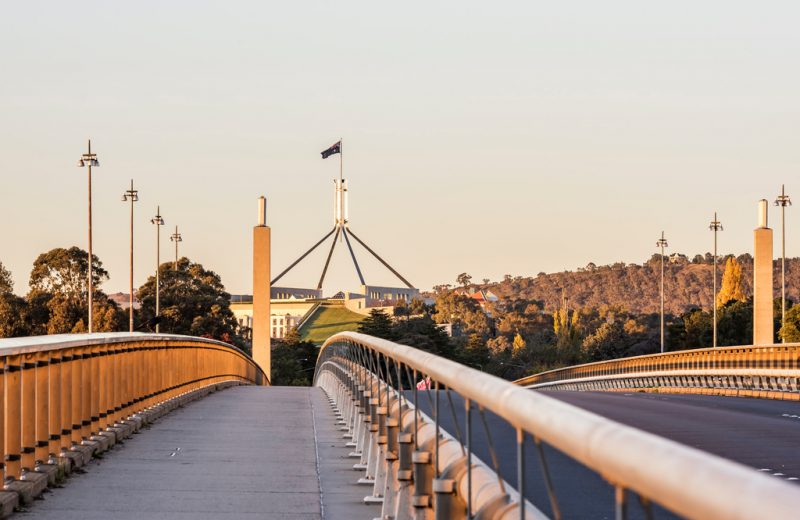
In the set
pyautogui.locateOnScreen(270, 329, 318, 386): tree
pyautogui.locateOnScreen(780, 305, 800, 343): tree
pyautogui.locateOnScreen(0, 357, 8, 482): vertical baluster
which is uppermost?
pyautogui.locateOnScreen(0, 357, 8, 482): vertical baluster

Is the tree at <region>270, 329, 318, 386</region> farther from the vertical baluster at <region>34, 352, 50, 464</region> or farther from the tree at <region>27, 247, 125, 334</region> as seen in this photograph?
the vertical baluster at <region>34, 352, 50, 464</region>

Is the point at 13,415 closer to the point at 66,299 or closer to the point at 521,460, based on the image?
the point at 521,460

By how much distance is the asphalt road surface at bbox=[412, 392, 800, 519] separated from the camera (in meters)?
6.63

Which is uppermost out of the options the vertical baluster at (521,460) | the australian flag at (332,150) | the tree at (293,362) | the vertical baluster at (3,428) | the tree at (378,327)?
the australian flag at (332,150)

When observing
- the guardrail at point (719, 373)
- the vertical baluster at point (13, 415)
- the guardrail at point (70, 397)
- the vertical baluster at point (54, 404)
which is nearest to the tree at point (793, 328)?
the guardrail at point (719, 373)

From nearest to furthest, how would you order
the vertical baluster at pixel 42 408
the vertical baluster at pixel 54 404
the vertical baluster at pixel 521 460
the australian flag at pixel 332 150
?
the vertical baluster at pixel 521 460
the vertical baluster at pixel 42 408
the vertical baluster at pixel 54 404
the australian flag at pixel 332 150

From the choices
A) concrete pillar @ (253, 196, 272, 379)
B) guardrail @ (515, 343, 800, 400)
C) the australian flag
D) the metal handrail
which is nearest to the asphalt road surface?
guardrail @ (515, 343, 800, 400)

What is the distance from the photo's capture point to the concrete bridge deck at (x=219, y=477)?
35.4ft

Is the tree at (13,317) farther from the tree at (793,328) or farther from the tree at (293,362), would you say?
the tree at (793,328)

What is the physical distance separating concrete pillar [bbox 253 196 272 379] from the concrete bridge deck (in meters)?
49.7

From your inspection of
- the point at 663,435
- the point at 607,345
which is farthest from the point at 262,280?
the point at 607,345

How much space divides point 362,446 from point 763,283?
164ft

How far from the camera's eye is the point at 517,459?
5.05m

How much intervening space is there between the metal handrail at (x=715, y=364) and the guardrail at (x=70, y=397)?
16.8 meters
